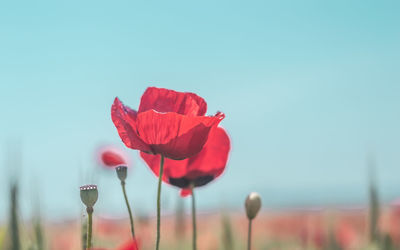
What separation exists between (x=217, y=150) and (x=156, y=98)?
120 millimetres

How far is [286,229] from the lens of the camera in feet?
5.93

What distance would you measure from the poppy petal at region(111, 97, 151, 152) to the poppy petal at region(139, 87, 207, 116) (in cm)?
3

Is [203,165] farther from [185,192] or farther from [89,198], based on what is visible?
[89,198]

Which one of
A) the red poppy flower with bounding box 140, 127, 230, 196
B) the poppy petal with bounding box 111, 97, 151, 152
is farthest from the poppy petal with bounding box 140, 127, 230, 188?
the poppy petal with bounding box 111, 97, 151, 152

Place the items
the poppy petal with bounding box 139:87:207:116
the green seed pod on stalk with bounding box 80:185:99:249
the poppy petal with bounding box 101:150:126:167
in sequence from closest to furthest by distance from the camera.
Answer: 1. the green seed pod on stalk with bounding box 80:185:99:249
2. the poppy petal with bounding box 139:87:207:116
3. the poppy petal with bounding box 101:150:126:167

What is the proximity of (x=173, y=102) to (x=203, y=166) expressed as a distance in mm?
128

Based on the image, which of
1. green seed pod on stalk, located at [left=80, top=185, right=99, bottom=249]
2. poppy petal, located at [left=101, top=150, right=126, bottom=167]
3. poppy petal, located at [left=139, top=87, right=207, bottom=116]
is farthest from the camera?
poppy petal, located at [left=101, top=150, right=126, bottom=167]

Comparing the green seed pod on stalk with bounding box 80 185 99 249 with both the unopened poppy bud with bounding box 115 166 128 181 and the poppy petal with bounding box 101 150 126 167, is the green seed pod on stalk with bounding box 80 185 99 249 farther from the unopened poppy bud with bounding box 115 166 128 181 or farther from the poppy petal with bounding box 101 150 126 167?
the poppy petal with bounding box 101 150 126 167

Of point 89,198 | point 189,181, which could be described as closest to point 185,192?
point 189,181

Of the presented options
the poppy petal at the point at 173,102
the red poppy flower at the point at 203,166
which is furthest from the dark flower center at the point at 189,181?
the poppy petal at the point at 173,102

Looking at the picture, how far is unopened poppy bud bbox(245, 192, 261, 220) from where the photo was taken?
0.61 metres

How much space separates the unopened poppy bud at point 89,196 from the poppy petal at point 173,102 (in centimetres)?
13

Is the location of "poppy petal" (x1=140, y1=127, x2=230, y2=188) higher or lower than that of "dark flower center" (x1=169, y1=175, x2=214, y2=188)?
higher

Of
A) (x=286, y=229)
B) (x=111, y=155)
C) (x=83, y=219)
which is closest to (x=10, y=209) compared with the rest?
(x=83, y=219)
